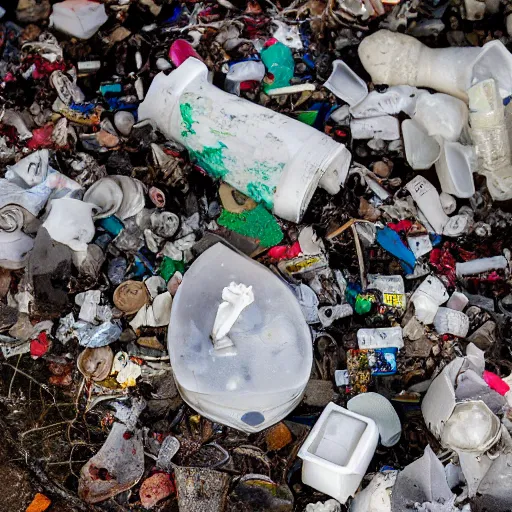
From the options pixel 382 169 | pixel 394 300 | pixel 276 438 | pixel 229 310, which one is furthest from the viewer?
pixel 382 169

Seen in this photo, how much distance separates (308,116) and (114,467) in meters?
1.51

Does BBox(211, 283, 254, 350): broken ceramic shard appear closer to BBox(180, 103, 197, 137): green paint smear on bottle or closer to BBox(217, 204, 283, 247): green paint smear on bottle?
BBox(217, 204, 283, 247): green paint smear on bottle

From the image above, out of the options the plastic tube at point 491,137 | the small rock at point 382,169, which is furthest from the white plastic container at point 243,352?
the plastic tube at point 491,137

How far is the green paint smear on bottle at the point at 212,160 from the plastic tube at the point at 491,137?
93cm

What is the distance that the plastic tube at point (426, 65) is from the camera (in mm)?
2441

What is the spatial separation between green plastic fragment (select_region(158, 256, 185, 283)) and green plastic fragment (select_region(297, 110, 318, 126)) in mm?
739

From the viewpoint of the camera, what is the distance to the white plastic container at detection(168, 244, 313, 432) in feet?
7.01

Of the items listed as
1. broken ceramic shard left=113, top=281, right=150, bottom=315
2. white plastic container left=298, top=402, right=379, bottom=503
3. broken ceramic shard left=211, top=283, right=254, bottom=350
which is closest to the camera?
broken ceramic shard left=211, top=283, right=254, bottom=350

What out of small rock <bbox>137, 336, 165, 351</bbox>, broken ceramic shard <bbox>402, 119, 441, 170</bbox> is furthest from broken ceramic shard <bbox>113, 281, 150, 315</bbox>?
broken ceramic shard <bbox>402, 119, 441, 170</bbox>

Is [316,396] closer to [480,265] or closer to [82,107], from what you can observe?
[480,265]

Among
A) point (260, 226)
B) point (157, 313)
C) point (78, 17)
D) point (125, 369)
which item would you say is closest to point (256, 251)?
point (260, 226)

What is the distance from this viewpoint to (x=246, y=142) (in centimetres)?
237

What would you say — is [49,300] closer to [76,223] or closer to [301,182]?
[76,223]

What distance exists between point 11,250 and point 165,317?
2.01 ft
